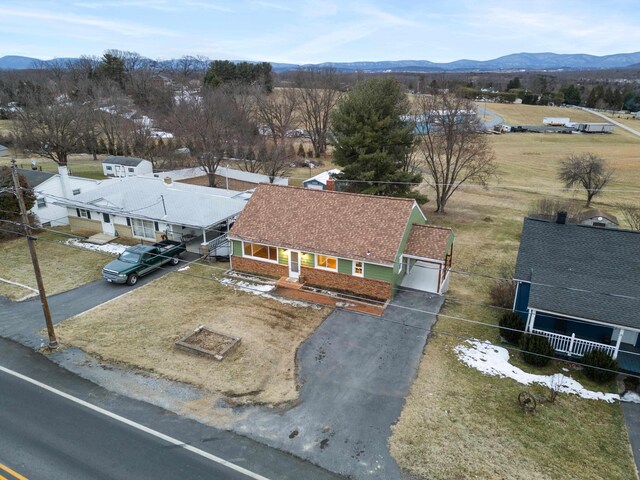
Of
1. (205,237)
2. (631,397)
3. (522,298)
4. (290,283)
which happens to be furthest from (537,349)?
(205,237)

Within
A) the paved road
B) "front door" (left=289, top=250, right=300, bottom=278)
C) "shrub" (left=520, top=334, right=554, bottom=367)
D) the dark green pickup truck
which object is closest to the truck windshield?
the dark green pickup truck

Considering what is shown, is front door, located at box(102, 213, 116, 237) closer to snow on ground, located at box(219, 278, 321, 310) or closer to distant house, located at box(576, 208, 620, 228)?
snow on ground, located at box(219, 278, 321, 310)

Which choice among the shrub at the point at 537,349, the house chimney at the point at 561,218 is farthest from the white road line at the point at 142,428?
the house chimney at the point at 561,218

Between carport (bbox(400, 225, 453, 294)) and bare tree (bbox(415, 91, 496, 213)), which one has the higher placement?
bare tree (bbox(415, 91, 496, 213))

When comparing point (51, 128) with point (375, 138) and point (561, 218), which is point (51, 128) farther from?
point (561, 218)

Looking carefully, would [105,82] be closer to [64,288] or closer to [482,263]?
[64,288]
